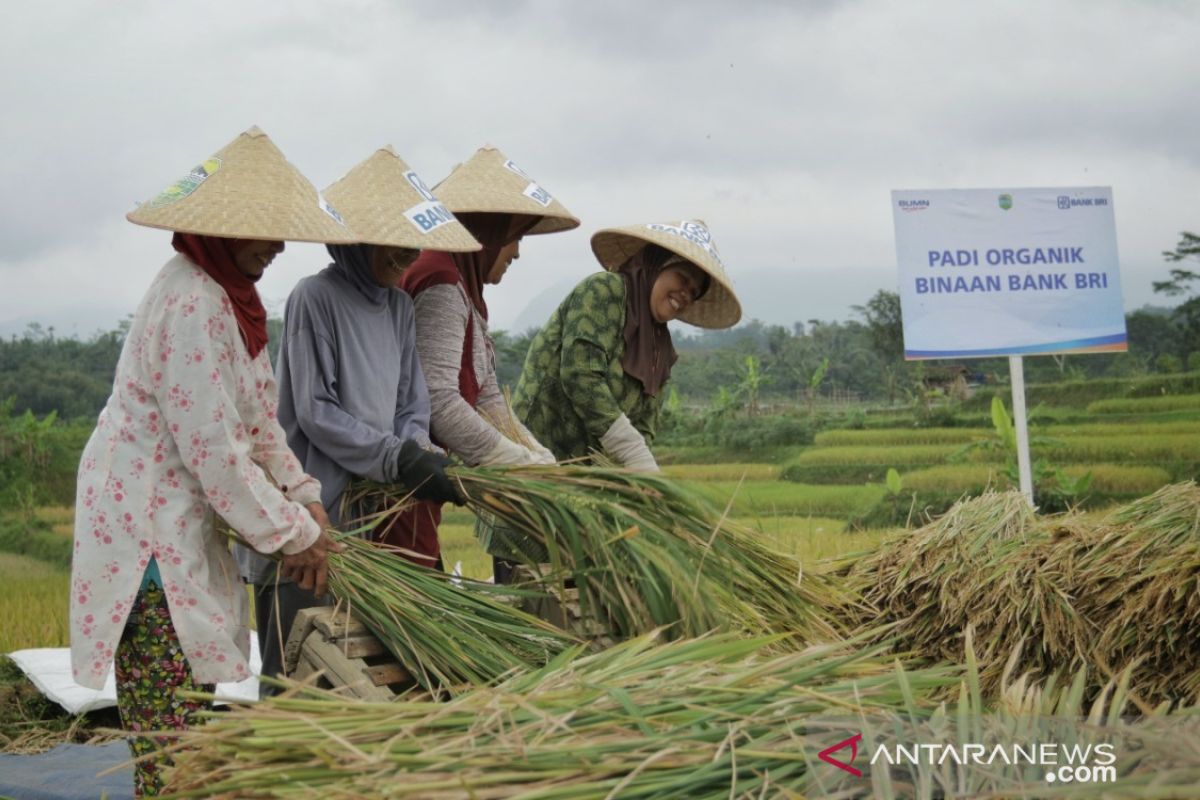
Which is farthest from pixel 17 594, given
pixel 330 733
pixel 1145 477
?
pixel 1145 477

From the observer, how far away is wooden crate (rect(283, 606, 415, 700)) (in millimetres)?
2309

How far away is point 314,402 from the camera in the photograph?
2.73 m

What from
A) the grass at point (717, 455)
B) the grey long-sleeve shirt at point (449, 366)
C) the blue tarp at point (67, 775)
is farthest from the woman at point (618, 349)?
the grass at point (717, 455)

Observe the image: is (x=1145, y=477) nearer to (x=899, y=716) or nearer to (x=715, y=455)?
(x=715, y=455)

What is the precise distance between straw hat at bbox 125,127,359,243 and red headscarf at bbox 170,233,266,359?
0.04 meters

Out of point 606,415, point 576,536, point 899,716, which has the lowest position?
point 899,716

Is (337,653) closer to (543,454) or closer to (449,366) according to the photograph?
(543,454)

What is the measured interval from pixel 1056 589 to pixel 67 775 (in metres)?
2.69

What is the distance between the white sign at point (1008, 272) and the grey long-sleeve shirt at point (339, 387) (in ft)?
12.7

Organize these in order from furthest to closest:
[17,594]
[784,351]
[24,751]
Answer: [784,351]
[17,594]
[24,751]

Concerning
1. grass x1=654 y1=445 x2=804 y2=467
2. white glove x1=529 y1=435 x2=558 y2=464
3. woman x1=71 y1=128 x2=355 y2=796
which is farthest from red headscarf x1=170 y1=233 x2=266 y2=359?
grass x1=654 y1=445 x2=804 y2=467

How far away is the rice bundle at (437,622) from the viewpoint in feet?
7.62

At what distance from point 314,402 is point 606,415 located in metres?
0.81

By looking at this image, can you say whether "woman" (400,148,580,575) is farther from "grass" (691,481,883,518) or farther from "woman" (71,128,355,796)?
"grass" (691,481,883,518)
